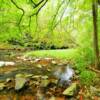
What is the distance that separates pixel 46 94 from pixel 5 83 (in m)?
2.34

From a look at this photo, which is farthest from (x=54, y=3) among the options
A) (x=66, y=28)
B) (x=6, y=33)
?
(x=6, y=33)

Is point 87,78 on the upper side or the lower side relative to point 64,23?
lower

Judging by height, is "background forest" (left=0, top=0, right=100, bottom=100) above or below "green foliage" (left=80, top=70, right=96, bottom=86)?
above

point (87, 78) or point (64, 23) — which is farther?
point (64, 23)

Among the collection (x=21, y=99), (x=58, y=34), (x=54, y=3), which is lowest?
(x=21, y=99)

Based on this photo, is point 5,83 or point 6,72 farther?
point 6,72

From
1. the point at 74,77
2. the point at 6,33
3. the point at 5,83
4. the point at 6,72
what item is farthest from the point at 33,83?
the point at 6,33

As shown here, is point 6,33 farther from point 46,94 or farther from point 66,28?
point 46,94

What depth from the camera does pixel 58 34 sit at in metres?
13.6

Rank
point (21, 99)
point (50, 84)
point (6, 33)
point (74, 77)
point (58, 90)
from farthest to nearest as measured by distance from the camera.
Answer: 1. point (6, 33)
2. point (74, 77)
3. point (50, 84)
4. point (58, 90)
5. point (21, 99)

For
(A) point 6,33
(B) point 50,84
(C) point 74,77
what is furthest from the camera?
(A) point 6,33

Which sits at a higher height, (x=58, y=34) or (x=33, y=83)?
(x=58, y=34)

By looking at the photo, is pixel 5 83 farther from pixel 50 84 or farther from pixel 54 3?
pixel 54 3

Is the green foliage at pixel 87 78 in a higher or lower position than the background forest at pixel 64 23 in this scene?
lower
